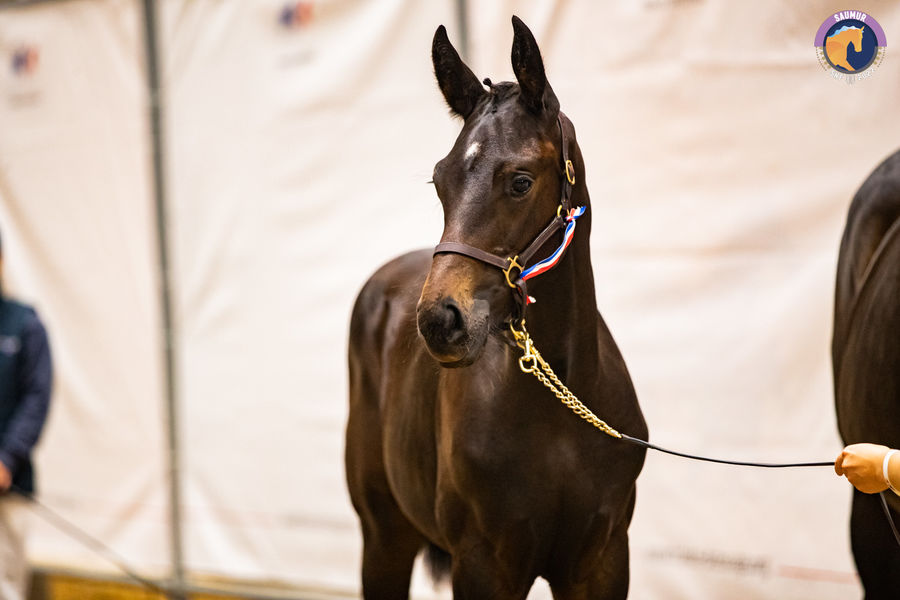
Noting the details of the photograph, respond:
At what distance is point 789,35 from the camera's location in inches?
84.5

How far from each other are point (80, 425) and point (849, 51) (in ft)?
13.7

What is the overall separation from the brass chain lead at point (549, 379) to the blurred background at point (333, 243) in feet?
2.94

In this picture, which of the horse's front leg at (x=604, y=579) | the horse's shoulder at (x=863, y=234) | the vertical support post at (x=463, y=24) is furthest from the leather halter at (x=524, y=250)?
the vertical support post at (x=463, y=24)

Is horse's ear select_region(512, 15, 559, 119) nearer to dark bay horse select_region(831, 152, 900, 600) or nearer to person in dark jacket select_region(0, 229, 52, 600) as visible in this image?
dark bay horse select_region(831, 152, 900, 600)

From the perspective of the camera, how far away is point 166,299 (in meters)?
4.39

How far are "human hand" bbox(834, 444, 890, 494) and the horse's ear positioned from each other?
2.66 ft

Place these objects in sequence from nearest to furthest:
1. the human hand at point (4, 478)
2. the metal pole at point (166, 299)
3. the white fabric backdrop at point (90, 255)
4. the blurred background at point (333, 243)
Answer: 1. the blurred background at point (333, 243)
2. the human hand at point (4, 478)
3. the metal pole at point (166, 299)
4. the white fabric backdrop at point (90, 255)

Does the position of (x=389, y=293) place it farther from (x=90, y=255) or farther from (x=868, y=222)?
(x=90, y=255)

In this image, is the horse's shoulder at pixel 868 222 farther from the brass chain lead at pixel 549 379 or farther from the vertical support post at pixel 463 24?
the vertical support post at pixel 463 24

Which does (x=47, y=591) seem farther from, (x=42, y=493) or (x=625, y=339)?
(x=625, y=339)

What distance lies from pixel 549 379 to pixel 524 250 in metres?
0.31

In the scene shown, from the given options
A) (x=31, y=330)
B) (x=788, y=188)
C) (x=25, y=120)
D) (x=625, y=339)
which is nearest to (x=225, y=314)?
(x=31, y=330)

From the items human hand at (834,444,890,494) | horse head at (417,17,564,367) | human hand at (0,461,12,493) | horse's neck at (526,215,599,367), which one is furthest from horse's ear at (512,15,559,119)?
human hand at (0,461,12,493)

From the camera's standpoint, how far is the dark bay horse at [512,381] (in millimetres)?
1664
